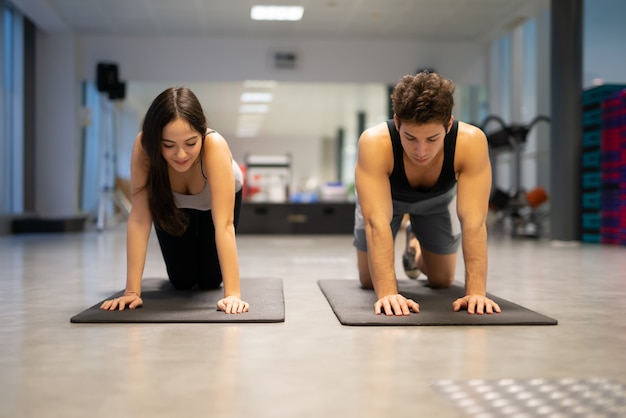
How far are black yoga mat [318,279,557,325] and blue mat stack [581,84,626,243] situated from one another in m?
3.79

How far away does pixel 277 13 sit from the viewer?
26.5 ft

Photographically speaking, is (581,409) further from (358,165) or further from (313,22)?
(313,22)

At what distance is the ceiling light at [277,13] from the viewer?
7863 mm

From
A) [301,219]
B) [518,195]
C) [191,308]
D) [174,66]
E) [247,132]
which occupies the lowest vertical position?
[191,308]

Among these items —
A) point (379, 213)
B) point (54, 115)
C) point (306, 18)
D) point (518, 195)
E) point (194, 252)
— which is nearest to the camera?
point (379, 213)

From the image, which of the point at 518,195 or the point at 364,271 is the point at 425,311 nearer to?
the point at 364,271

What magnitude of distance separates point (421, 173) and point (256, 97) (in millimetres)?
11808

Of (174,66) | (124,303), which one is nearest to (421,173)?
(124,303)

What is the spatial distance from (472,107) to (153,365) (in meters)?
9.33

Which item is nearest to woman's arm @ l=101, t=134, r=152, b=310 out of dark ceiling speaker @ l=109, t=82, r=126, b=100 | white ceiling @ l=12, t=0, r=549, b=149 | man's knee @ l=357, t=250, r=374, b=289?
man's knee @ l=357, t=250, r=374, b=289

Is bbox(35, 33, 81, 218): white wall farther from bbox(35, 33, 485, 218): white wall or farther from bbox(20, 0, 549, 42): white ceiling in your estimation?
bbox(20, 0, 549, 42): white ceiling

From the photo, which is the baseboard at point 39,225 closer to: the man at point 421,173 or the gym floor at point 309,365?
the gym floor at point 309,365

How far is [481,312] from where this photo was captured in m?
2.08

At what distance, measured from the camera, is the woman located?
1972mm
